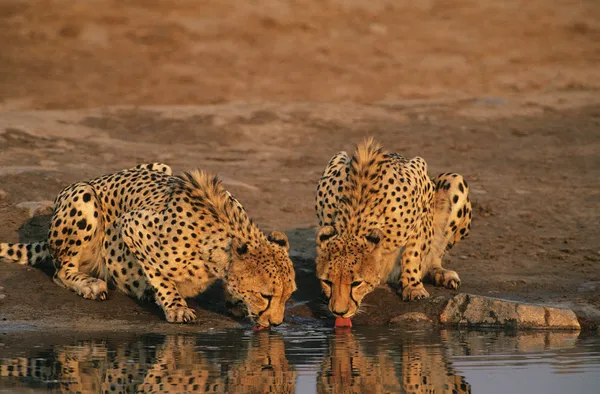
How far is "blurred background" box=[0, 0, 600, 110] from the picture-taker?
18.5 m

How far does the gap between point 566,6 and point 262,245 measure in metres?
16.0

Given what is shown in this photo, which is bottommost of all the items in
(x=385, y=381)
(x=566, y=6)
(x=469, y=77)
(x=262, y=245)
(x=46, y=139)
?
(x=385, y=381)

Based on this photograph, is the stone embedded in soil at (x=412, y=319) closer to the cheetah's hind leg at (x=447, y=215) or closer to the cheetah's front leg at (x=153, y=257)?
the cheetah's hind leg at (x=447, y=215)

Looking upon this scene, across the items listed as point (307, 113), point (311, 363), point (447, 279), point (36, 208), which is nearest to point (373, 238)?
point (447, 279)

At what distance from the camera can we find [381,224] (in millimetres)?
8969

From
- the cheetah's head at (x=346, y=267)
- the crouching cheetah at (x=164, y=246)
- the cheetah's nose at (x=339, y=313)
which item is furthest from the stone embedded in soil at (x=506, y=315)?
the crouching cheetah at (x=164, y=246)

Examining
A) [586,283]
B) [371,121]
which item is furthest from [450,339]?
[371,121]

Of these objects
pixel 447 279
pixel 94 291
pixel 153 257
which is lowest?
pixel 94 291

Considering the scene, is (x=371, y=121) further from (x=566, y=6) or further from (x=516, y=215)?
(x=566, y=6)

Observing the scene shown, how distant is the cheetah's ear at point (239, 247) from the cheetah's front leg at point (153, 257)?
0.65 m

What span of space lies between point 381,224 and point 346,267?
800 mm

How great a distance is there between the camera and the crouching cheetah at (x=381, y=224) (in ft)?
27.3

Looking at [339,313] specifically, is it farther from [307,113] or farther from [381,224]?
[307,113]

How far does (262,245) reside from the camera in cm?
816
